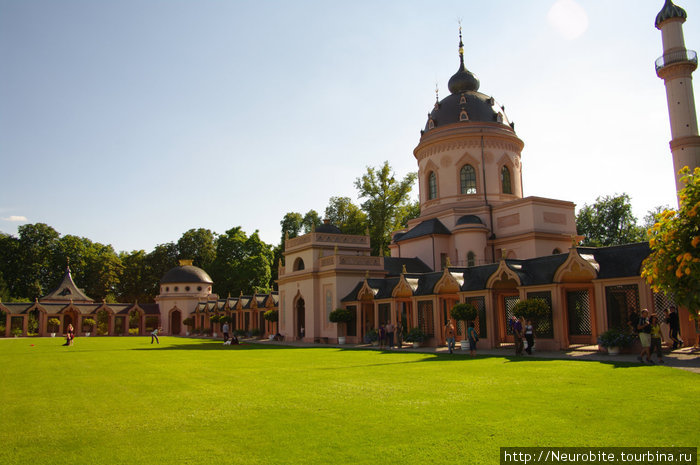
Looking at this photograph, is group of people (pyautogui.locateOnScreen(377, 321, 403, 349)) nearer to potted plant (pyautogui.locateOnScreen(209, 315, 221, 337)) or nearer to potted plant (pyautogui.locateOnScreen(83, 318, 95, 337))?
potted plant (pyautogui.locateOnScreen(209, 315, 221, 337))

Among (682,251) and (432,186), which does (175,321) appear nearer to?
(432,186)

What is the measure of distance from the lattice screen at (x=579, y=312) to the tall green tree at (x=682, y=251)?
18.1m

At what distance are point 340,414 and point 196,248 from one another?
3234 inches

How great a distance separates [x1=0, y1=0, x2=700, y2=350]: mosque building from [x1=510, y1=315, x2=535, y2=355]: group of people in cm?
79

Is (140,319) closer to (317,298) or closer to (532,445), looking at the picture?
(317,298)

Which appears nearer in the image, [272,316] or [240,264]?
[272,316]

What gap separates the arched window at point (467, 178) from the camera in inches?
1748

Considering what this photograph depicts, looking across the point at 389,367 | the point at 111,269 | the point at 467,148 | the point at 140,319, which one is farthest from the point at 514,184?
A: the point at 111,269

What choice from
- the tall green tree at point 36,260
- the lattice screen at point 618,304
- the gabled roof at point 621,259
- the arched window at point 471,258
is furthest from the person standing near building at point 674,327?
the tall green tree at point 36,260

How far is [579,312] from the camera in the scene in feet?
91.6

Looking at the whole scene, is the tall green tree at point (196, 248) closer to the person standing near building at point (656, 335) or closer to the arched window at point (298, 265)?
the arched window at point (298, 265)

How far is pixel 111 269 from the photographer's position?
278ft

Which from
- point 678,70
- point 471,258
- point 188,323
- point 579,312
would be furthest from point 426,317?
point 188,323

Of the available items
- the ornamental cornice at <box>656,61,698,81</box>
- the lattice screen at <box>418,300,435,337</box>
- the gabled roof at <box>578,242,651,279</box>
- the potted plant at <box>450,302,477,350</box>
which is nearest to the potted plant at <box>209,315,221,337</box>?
the lattice screen at <box>418,300,435,337</box>
